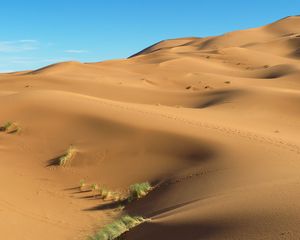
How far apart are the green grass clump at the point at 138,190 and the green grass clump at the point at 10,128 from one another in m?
6.38

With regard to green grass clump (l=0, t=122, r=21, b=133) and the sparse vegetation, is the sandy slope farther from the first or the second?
green grass clump (l=0, t=122, r=21, b=133)

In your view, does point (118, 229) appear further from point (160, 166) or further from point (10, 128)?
point (10, 128)

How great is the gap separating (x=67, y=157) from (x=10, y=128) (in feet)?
12.5

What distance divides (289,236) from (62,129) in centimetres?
1056

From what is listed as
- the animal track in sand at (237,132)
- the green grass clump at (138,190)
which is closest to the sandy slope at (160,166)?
the animal track in sand at (237,132)

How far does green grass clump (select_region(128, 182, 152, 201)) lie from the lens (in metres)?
9.63

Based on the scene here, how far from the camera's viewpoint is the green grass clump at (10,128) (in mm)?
14995

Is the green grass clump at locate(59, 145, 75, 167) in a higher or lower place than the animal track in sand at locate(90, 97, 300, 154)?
lower

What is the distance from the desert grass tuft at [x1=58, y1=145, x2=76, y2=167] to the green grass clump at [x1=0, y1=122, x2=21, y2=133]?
9.97ft

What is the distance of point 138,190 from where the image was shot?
31.8ft

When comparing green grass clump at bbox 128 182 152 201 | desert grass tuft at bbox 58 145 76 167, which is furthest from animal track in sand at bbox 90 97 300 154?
desert grass tuft at bbox 58 145 76 167

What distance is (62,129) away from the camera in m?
14.5

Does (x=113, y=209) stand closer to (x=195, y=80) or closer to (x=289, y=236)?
(x=289, y=236)

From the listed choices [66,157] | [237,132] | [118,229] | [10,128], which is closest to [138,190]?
[118,229]
